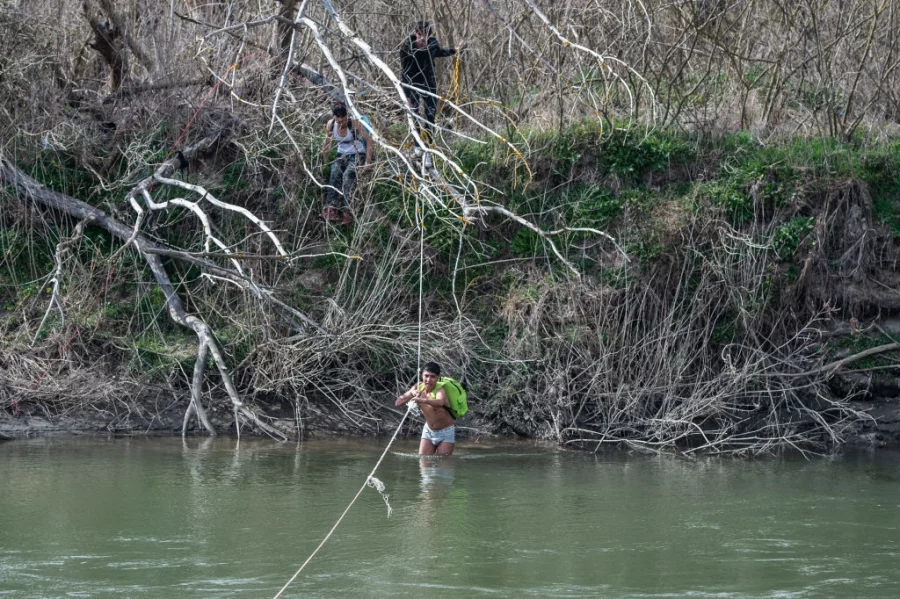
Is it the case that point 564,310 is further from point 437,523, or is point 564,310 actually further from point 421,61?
point 437,523

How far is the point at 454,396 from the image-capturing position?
504 inches

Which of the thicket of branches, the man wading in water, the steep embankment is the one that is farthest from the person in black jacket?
the man wading in water

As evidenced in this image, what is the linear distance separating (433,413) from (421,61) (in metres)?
5.05

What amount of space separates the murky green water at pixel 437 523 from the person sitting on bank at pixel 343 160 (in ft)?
11.6

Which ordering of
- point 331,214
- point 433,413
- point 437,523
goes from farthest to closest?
point 331,214 → point 433,413 → point 437,523

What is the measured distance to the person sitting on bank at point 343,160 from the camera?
1488 centimetres

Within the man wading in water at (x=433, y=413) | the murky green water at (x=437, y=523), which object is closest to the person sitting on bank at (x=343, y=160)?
the man wading in water at (x=433, y=413)

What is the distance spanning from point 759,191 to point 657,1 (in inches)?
119

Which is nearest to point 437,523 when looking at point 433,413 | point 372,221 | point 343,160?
point 433,413

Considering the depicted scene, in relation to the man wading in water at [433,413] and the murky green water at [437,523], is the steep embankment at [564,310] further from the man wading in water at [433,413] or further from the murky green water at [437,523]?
the man wading in water at [433,413]

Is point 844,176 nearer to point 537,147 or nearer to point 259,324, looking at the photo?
point 537,147

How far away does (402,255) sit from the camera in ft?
49.9

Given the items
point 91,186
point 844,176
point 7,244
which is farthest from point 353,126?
point 844,176

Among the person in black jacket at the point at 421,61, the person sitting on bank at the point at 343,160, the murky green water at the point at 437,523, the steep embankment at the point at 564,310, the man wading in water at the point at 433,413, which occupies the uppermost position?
the person in black jacket at the point at 421,61
